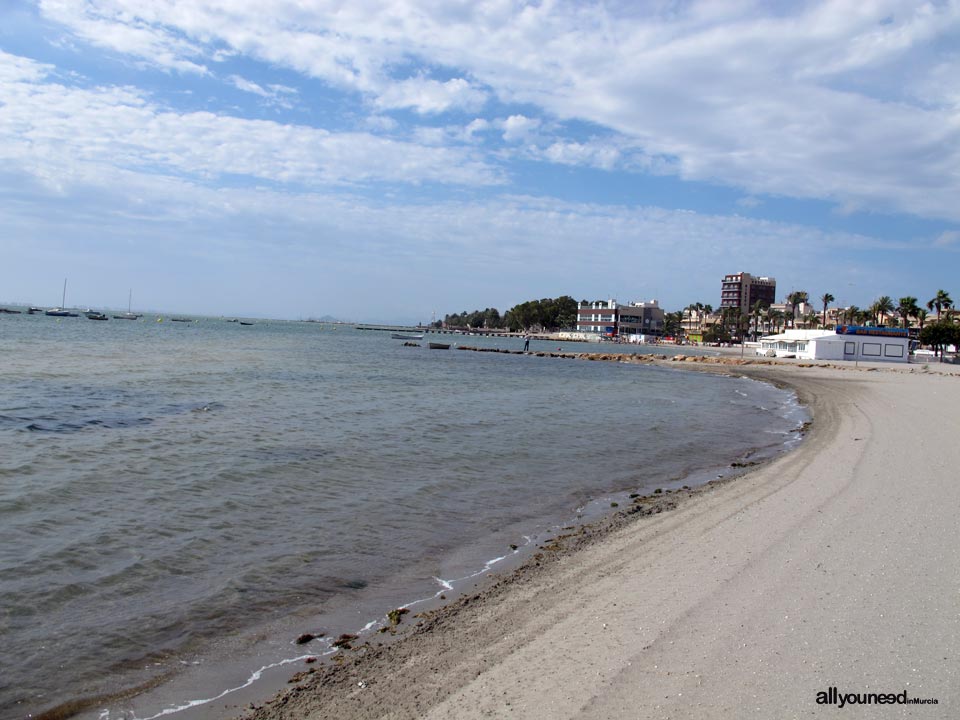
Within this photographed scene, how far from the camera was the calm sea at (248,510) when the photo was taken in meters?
6.25

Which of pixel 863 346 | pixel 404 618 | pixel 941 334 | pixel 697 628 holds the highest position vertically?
pixel 941 334

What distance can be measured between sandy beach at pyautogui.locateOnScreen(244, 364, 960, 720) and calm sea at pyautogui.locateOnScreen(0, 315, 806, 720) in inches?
44.8

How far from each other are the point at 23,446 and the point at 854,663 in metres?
16.6

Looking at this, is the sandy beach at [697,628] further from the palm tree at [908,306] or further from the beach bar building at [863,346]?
the palm tree at [908,306]

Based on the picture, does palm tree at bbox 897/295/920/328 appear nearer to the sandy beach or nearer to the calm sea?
the calm sea

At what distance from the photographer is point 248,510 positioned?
35.8 ft

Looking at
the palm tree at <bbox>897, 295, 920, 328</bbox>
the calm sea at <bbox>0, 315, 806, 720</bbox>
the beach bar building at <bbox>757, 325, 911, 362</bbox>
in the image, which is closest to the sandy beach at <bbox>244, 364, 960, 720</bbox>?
the calm sea at <bbox>0, 315, 806, 720</bbox>

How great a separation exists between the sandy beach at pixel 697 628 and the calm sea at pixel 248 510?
3.73 feet

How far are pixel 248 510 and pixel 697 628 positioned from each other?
779 centimetres

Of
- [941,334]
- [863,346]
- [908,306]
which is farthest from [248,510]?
[908,306]

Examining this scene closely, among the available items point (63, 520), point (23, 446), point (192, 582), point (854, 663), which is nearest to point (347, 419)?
point (23, 446)

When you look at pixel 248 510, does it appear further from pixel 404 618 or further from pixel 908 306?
pixel 908 306

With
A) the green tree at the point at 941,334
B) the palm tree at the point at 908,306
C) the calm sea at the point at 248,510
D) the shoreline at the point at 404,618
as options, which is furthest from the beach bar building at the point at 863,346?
the shoreline at the point at 404,618

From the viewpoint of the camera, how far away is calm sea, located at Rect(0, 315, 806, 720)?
246 inches
